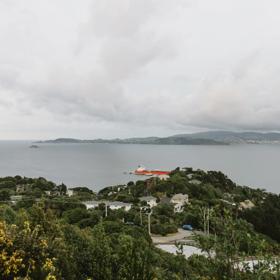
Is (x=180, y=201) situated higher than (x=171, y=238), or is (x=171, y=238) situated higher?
(x=171, y=238)

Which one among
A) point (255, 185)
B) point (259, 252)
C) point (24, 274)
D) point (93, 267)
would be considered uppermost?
point (259, 252)

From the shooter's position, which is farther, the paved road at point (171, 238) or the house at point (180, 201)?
the house at point (180, 201)

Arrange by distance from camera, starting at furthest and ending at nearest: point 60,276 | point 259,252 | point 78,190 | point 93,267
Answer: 1. point 78,190
2. point 93,267
3. point 60,276
4. point 259,252

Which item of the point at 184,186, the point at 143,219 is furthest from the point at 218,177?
the point at 143,219

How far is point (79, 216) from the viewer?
2831 cm

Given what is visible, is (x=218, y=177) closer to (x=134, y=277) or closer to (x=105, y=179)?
(x=105, y=179)

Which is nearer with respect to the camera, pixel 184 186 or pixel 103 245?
pixel 103 245

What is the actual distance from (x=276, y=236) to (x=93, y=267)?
29.8 metres

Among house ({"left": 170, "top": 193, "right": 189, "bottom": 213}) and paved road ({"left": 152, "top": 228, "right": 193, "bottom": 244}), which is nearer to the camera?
paved road ({"left": 152, "top": 228, "right": 193, "bottom": 244})

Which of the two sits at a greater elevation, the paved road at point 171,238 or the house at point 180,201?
the paved road at point 171,238

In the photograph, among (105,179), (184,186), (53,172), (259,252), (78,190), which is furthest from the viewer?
(53,172)

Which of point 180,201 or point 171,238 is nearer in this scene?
point 171,238

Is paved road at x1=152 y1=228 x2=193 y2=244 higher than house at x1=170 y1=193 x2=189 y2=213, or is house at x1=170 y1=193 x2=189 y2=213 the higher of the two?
paved road at x1=152 y1=228 x2=193 y2=244

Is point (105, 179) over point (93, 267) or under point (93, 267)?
under
